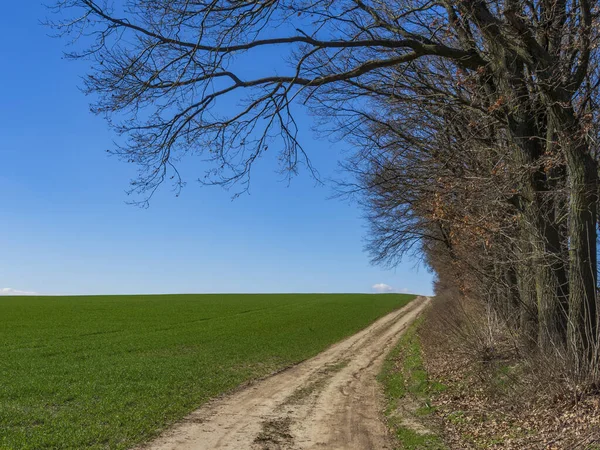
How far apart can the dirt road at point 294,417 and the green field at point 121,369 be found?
30.1 inches

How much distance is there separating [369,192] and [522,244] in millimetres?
10061

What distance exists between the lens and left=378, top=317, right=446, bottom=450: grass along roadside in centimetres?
848

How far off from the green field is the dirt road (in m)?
0.76


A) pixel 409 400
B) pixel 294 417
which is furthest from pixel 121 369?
pixel 409 400

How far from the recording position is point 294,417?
10383 mm

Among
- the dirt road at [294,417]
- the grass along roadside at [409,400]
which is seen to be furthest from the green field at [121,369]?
the grass along roadside at [409,400]

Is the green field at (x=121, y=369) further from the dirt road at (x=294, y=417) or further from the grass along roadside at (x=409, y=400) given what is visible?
the grass along roadside at (x=409, y=400)

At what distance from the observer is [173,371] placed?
16.5m

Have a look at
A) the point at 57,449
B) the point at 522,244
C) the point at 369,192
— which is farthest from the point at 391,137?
the point at 57,449

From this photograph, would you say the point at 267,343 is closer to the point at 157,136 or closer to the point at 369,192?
the point at 369,192

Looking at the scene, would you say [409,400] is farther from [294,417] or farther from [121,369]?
[121,369]

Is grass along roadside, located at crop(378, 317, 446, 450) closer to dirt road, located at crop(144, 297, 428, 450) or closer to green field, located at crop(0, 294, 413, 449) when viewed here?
dirt road, located at crop(144, 297, 428, 450)

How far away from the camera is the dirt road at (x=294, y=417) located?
8.49 meters

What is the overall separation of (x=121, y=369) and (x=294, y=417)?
349 inches
